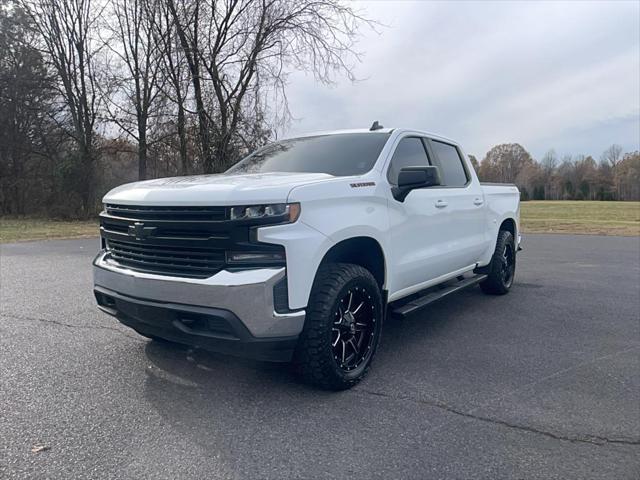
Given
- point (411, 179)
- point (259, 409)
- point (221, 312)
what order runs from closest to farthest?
point (221, 312)
point (259, 409)
point (411, 179)

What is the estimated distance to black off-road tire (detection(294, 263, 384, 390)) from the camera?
3066mm

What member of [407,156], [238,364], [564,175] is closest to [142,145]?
[407,156]

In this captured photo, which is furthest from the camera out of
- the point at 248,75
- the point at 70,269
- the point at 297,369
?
the point at 248,75

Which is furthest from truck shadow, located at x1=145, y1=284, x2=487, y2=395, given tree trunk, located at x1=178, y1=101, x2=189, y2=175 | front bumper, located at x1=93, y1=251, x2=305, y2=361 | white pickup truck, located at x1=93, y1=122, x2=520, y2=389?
tree trunk, located at x1=178, y1=101, x2=189, y2=175

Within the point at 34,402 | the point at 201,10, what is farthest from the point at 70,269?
the point at 201,10

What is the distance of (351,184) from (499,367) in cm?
190

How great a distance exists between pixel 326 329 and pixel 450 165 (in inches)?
119

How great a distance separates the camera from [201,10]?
69.3 feet

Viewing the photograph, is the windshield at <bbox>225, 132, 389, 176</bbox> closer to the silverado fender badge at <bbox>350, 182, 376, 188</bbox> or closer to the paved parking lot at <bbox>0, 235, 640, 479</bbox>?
the silverado fender badge at <bbox>350, 182, 376, 188</bbox>

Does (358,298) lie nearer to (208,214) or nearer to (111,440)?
(208,214)

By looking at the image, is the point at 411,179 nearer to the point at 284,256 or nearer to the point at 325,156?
the point at 325,156

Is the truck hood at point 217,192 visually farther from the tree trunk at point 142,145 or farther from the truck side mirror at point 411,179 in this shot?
the tree trunk at point 142,145

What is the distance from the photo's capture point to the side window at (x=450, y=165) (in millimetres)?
5049

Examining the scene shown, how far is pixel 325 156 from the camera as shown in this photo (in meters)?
4.26
